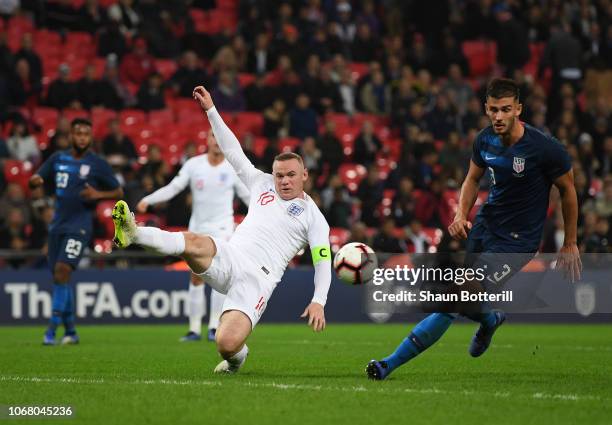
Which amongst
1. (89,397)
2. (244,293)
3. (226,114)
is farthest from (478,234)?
(226,114)

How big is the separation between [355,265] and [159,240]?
5.13 ft

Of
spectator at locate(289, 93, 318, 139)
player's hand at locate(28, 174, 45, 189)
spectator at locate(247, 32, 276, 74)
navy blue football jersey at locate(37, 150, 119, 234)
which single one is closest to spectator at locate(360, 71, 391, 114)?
spectator at locate(247, 32, 276, 74)

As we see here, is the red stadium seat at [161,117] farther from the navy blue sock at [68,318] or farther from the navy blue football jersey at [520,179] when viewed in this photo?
the navy blue football jersey at [520,179]

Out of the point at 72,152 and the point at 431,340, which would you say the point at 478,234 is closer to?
the point at 431,340

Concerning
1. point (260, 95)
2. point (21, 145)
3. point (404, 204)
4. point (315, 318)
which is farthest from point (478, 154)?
point (260, 95)

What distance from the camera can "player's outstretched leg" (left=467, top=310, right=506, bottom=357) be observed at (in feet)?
28.7

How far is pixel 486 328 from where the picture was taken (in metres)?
8.87

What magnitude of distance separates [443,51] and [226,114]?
616cm

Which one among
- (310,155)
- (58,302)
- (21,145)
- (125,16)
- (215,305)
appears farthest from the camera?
(125,16)

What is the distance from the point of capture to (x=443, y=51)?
25.7m

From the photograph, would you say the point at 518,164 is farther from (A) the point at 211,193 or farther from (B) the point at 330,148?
(B) the point at 330,148

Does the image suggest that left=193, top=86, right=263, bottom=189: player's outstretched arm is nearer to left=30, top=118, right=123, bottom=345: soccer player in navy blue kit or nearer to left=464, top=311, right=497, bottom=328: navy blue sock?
left=464, top=311, right=497, bottom=328: navy blue sock

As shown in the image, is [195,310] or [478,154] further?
[195,310]

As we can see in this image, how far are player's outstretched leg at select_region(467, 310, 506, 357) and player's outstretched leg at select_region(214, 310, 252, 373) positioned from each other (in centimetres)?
182
